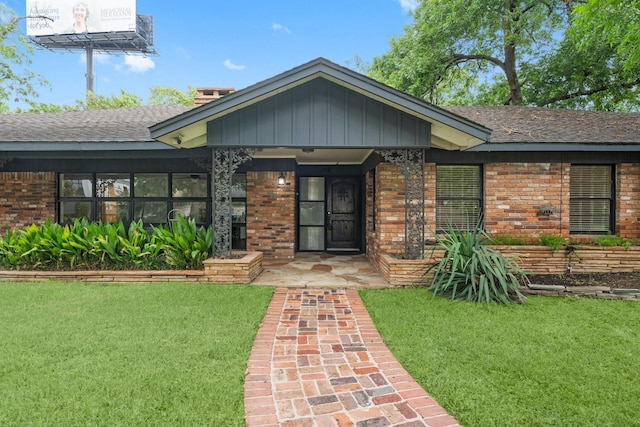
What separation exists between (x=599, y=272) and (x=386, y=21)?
2435 cm

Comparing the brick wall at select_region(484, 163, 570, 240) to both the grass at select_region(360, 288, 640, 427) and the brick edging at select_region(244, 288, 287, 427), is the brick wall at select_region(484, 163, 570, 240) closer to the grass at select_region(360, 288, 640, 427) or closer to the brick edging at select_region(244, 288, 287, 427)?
the grass at select_region(360, 288, 640, 427)

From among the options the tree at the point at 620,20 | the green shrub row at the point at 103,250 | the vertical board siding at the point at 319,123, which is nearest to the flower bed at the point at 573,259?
the vertical board siding at the point at 319,123

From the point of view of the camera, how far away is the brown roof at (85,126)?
6430mm

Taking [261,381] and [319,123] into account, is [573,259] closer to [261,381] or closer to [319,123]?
[319,123]

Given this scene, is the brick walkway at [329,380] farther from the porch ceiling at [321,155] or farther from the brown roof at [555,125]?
the brown roof at [555,125]

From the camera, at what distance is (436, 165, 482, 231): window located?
6770mm

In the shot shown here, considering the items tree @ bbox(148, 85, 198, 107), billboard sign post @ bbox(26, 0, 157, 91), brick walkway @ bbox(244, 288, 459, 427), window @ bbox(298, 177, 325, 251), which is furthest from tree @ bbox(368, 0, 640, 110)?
billboard sign post @ bbox(26, 0, 157, 91)

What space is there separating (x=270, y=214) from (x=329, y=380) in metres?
5.65

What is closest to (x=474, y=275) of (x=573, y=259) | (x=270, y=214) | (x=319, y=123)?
(x=573, y=259)

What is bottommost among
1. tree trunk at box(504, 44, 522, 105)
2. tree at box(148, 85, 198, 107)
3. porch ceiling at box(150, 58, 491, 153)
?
porch ceiling at box(150, 58, 491, 153)

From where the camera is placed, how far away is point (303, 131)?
538 centimetres

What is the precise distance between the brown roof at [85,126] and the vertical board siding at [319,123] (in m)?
2.19

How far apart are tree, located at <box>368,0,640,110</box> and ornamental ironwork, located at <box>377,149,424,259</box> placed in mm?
9087

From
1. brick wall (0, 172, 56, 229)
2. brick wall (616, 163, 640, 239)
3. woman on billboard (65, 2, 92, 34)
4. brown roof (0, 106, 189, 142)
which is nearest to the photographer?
brown roof (0, 106, 189, 142)
